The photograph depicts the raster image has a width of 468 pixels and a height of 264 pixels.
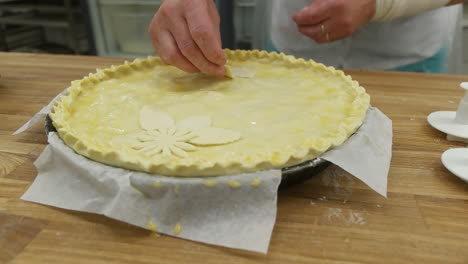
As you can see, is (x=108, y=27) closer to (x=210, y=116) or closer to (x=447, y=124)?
(x=210, y=116)

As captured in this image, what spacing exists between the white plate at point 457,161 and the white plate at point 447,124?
0.10 meters

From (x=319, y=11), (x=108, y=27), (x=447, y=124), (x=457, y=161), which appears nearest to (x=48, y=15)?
(x=108, y=27)

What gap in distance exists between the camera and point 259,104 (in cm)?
97

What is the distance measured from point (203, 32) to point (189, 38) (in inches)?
2.1

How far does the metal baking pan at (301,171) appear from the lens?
697mm

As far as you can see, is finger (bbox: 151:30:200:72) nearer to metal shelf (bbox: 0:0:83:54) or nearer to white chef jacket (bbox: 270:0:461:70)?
white chef jacket (bbox: 270:0:461:70)

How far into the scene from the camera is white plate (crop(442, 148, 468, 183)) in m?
0.79

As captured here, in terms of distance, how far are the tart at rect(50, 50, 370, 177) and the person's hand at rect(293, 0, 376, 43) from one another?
131 mm

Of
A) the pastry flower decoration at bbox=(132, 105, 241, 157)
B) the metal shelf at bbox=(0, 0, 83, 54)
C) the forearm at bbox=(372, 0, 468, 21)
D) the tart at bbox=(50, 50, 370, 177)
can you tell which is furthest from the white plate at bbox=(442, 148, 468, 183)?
the metal shelf at bbox=(0, 0, 83, 54)

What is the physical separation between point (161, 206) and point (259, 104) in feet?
1.34

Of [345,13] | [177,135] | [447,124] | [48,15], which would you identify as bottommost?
[48,15]

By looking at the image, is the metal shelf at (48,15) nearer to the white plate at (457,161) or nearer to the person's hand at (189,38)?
the person's hand at (189,38)

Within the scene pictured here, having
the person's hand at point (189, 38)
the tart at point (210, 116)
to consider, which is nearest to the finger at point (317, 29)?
the tart at point (210, 116)

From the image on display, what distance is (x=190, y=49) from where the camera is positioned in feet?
3.46
